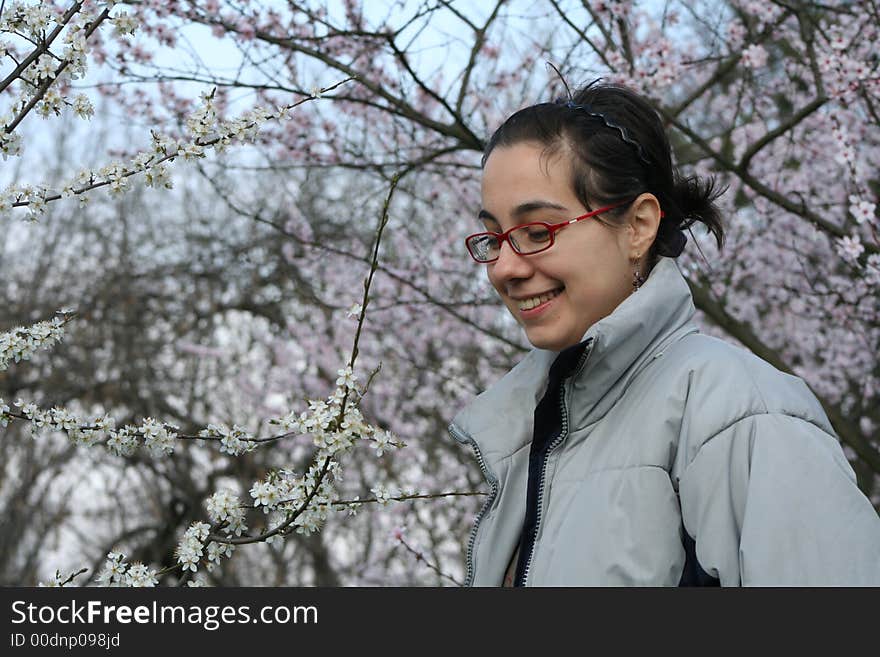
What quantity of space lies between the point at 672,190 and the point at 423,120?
2.01m

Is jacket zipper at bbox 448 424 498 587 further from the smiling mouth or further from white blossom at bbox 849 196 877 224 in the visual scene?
white blossom at bbox 849 196 877 224

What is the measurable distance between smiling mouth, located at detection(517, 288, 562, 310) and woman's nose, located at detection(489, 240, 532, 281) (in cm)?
4

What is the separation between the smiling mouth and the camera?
4.75ft

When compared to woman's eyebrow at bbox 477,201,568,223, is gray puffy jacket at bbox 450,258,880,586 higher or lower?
lower

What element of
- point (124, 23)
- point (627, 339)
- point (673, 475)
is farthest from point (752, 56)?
point (673, 475)

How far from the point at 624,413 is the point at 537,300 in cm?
22

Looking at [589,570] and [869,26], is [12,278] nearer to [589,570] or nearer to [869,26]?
[869,26]

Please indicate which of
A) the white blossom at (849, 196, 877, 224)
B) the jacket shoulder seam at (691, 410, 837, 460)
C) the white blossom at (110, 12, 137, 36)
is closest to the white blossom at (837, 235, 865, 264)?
the white blossom at (849, 196, 877, 224)

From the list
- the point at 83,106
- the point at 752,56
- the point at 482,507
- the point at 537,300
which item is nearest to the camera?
the point at 537,300

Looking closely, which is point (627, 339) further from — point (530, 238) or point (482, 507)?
point (482, 507)

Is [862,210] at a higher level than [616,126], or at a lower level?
higher

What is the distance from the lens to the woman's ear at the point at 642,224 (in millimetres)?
1479

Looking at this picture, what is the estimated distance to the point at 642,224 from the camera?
149cm
